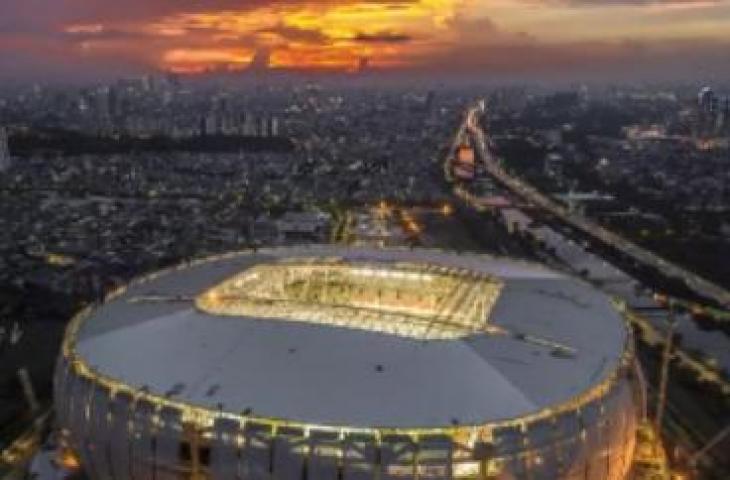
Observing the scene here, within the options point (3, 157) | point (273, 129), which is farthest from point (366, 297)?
point (273, 129)

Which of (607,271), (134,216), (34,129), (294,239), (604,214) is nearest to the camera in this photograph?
(607,271)

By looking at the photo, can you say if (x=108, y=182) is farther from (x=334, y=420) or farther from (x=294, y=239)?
(x=334, y=420)

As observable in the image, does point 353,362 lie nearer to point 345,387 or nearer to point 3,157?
point 345,387

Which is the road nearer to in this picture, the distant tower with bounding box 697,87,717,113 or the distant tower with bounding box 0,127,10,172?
the distant tower with bounding box 0,127,10,172

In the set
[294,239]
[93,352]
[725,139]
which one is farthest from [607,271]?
[725,139]

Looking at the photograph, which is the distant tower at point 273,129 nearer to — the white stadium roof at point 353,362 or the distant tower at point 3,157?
the distant tower at point 3,157

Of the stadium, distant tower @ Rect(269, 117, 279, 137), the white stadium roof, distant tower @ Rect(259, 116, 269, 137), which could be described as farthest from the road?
distant tower @ Rect(269, 117, 279, 137)
